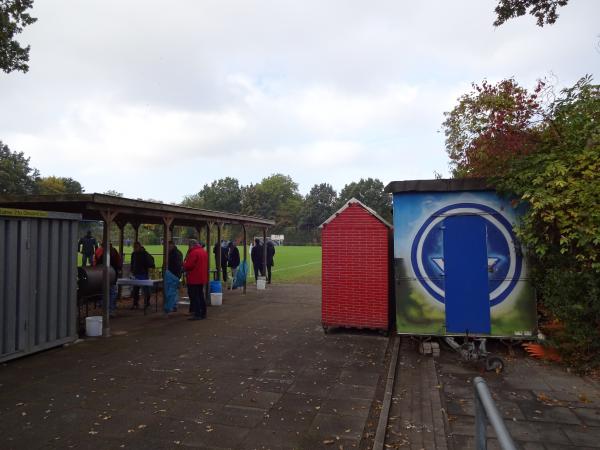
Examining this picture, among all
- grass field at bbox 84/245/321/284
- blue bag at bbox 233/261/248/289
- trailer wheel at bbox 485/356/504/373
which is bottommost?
trailer wheel at bbox 485/356/504/373

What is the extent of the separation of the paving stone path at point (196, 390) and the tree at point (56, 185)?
64970 mm

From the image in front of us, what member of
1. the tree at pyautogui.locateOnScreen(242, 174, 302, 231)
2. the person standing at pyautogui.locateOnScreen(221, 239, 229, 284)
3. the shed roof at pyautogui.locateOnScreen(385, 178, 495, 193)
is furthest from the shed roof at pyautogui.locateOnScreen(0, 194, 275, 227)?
the tree at pyautogui.locateOnScreen(242, 174, 302, 231)

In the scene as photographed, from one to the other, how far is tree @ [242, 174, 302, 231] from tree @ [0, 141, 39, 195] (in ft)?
133

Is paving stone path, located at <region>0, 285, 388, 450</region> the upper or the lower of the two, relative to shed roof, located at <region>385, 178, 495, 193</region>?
lower

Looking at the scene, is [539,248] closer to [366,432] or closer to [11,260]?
[366,432]

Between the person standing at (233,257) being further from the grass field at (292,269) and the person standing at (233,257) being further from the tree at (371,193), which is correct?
the tree at (371,193)

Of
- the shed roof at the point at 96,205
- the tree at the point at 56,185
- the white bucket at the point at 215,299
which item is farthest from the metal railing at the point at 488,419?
the tree at the point at 56,185

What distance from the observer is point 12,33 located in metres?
12.2

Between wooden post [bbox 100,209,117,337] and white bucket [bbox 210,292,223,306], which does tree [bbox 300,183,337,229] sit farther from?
wooden post [bbox 100,209,117,337]

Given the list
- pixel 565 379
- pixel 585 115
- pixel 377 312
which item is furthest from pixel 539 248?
pixel 377 312

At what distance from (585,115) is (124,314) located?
35.5 feet

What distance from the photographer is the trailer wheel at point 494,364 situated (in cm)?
588

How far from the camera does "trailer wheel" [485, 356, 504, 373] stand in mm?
5879

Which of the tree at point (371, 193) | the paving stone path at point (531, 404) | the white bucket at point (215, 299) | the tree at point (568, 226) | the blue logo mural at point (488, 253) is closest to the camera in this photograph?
the paving stone path at point (531, 404)
